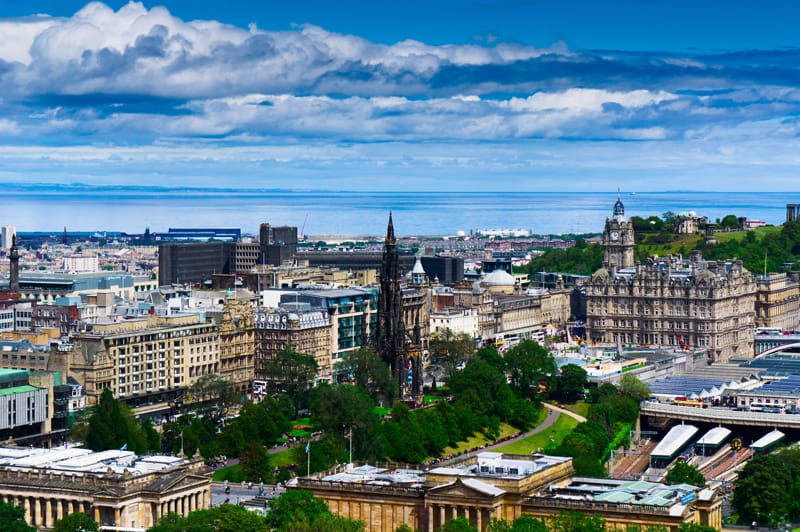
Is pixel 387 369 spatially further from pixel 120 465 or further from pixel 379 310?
pixel 120 465

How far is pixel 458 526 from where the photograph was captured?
87.7m

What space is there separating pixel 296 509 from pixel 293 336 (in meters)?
74.5

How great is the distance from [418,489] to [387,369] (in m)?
65.0

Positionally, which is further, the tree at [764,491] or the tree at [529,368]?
the tree at [529,368]

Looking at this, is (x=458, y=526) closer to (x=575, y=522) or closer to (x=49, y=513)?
(x=575, y=522)

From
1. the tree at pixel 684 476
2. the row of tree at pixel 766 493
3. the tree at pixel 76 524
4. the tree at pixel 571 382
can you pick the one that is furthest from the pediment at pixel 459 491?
the tree at pixel 571 382

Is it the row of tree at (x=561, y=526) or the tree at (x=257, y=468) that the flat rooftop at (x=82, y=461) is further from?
the row of tree at (x=561, y=526)

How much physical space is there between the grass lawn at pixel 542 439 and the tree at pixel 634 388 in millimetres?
8045

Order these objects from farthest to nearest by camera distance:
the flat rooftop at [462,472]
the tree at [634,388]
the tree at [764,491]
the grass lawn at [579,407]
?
the grass lawn at [579,407]
the tree at [634,388]
the tree at [764,491]
the flat rooftop at [462,472]

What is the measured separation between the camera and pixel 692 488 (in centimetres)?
9538

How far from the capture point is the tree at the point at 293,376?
5837 inches

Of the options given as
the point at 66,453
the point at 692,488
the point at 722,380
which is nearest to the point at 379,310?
the point at 722,380

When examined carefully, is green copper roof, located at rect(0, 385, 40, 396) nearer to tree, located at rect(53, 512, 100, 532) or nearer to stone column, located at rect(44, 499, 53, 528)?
stone column, located at rect(44, 499, 53, 528)

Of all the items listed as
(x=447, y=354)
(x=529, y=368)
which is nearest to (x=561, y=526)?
(x=529, y=368)
